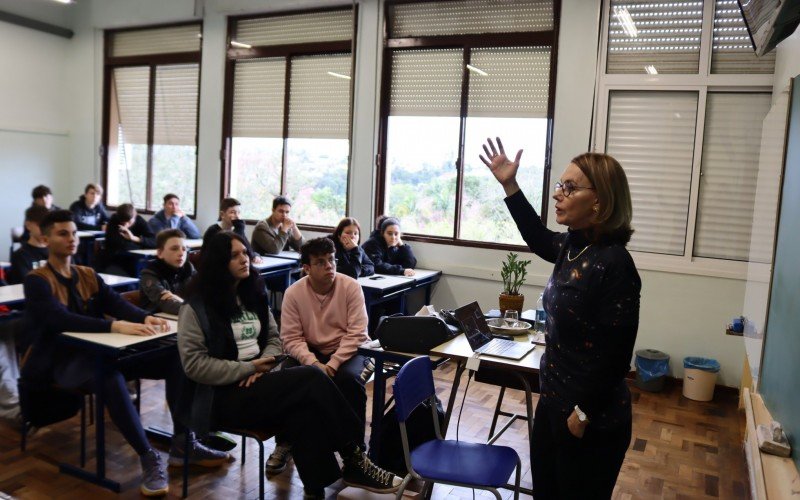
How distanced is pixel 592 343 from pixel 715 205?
157 inches

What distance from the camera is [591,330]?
1.72 m

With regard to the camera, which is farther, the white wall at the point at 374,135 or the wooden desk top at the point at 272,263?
the wooden desk top at the point at 272,263

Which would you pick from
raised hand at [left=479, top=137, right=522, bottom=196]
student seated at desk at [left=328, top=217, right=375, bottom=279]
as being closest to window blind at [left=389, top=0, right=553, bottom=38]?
student seated at desk at [left=328, top=217, right=375, bottom=279]

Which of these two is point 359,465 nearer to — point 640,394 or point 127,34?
point 640,394

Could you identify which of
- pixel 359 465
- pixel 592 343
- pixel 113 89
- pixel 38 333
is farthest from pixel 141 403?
pixel 113 89

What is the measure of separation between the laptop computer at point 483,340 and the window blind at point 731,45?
337cm

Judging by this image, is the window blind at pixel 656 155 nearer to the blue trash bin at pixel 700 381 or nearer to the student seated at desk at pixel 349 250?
the blue trash bin at pixel 700 381

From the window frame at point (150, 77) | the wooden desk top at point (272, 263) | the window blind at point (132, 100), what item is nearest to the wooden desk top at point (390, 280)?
the wooden desk top at point (272, 263)

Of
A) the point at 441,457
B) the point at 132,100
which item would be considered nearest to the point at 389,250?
the point at 441,457

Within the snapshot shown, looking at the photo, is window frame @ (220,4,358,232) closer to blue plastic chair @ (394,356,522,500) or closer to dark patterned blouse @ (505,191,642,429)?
blue plastic chair @ (394,356,522,500)

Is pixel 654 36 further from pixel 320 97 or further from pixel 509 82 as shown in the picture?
pixel 320 97

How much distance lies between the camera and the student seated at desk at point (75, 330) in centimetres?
296

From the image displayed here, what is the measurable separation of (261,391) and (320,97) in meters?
4.63

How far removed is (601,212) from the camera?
173 cm
